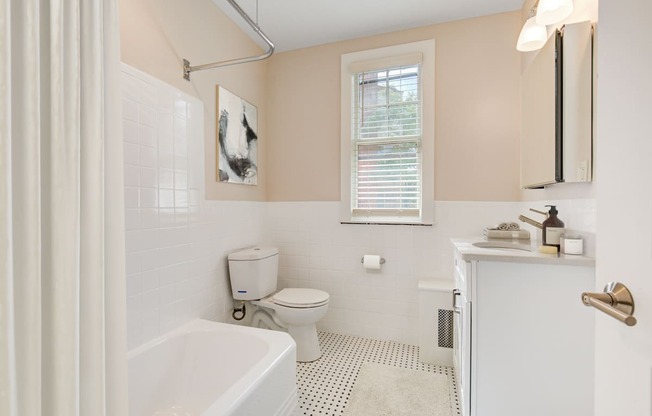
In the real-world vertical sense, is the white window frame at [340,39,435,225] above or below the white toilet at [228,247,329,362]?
above

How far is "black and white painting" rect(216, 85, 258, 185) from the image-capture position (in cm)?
224

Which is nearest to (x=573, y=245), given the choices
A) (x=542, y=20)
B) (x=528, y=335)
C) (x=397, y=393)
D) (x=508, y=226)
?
(x=528, y=335)

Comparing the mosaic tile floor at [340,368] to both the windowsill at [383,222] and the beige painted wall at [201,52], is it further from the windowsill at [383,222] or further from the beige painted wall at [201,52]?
the beige painted wall at [201,52]

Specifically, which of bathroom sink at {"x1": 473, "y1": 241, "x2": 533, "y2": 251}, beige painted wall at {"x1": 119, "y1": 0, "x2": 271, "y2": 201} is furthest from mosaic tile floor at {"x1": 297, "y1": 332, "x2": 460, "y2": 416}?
beige painted wall at {"x1": 119, "y1": 0, "x2": 271, "y2": 201}

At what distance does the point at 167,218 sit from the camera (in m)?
1.75

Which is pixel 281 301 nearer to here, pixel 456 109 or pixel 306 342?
pixel 306 342

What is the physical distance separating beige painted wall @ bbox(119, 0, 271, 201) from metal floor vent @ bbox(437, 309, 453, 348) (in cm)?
177

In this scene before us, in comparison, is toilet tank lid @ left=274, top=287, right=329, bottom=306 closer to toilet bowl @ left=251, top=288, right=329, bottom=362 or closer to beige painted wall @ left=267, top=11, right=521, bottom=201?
toilet bowl @ left=251, top=288, right=329, bottom=362

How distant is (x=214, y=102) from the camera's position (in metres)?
2.18

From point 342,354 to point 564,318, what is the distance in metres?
1.53

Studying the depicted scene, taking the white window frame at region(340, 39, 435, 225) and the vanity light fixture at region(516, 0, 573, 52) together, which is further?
the white window frame at region(340, 39, 435, 225)

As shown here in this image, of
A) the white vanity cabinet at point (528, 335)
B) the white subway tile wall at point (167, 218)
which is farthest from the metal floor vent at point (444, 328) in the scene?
the white subway tile wall at point (167, 218)

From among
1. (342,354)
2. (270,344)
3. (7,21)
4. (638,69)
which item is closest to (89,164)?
(7,21)

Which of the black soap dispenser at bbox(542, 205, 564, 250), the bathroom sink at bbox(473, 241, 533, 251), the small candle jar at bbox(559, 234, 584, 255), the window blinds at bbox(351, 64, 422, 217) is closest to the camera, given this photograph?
the small candle jar at bbox(559, 234, 584, 255)
